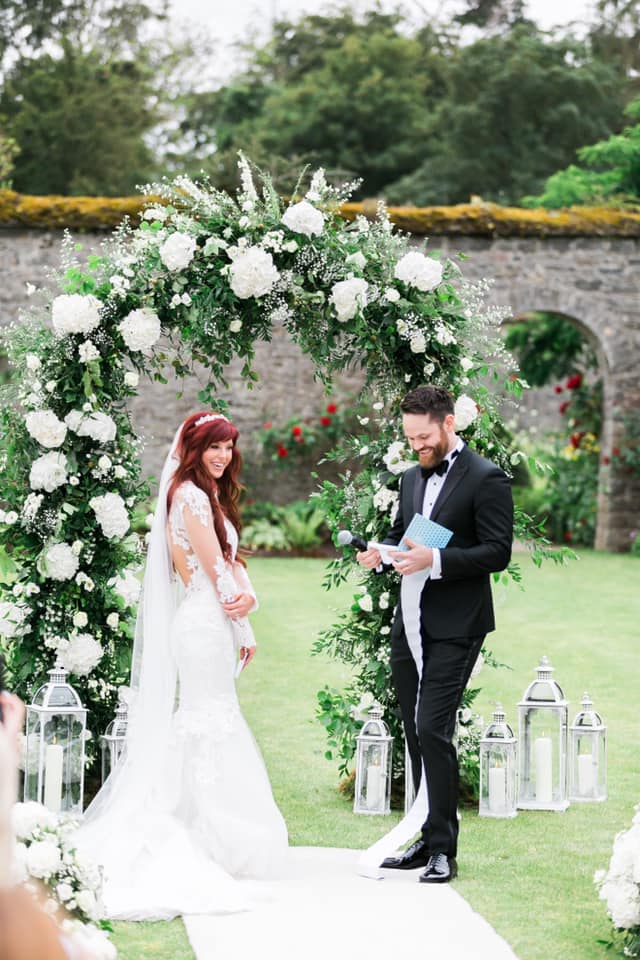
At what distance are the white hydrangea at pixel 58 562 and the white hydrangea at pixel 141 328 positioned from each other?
3.30ft

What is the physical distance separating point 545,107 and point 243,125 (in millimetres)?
7084

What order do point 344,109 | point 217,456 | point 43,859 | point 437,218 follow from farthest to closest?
point 344,109 < point 437,218 < point 217,456 < point 43,859

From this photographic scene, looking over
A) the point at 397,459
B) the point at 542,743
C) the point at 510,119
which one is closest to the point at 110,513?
the point at 397,459

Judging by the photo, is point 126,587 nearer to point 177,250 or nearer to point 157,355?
point 157,355

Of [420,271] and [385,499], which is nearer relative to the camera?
[420,271]

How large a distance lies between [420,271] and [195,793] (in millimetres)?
2584

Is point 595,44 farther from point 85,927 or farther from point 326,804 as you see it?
point 85,927

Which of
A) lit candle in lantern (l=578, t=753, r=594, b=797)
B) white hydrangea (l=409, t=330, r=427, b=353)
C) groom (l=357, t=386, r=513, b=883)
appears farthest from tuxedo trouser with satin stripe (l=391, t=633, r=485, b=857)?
white hydrangea (l=409, t=330, r=427, b=353)

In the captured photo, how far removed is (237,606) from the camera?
552 centimetres

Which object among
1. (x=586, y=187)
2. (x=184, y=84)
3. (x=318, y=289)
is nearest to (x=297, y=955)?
(x=318, y=289)

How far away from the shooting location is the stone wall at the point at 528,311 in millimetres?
16625

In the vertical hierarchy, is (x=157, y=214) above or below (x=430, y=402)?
above

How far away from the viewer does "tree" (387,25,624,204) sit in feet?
100

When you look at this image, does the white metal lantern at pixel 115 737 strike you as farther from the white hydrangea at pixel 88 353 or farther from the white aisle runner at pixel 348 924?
the white hydrangea at pixel 88 353
